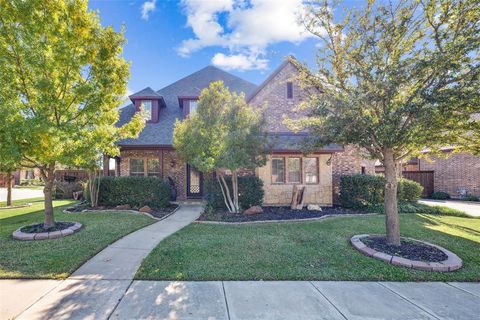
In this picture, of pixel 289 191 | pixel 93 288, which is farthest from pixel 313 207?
pixel 93 288

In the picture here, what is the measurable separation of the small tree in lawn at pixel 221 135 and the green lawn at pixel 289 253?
237cm

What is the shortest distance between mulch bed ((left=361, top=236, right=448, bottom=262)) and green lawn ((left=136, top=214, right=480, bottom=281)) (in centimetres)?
44

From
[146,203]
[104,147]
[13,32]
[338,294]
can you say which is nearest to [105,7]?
[13,32]

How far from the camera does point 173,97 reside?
16.5 m

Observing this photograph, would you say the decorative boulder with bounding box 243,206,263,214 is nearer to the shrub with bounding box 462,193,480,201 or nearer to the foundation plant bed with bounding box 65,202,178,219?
the foundation plant bed with bounding box 65,202,178,219

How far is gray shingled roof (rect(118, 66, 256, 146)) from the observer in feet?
43.2

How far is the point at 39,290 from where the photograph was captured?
3.68m

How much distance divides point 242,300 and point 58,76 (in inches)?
267

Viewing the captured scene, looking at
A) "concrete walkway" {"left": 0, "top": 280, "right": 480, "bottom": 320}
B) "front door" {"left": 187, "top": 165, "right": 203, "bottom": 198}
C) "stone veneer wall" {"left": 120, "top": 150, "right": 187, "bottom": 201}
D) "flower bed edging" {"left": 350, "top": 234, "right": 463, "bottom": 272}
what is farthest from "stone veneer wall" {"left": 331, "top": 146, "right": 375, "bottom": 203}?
"concrete walkway" {"left": 0, "top": 280, "right": 480, "bottom": 320}

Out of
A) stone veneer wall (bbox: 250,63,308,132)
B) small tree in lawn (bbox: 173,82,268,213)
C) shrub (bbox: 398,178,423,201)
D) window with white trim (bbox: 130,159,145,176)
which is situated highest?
stone veneer wall (bbox: 250,63,308,132)

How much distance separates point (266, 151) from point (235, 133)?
1717 millimetres

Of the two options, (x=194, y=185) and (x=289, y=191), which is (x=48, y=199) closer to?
(x=194, y=185)

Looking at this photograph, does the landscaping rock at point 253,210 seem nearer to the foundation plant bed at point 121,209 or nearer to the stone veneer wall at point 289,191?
the stone veneer wall at point 289,191

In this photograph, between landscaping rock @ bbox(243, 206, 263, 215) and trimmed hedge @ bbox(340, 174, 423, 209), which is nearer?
landscaping rock @ bbox(243, 206, 263, 215)
